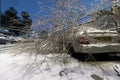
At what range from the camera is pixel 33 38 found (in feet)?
22.2

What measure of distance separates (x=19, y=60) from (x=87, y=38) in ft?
7.59

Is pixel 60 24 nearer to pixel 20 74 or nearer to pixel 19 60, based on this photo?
pixel 19 60

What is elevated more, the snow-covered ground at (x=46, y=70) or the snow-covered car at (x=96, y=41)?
the snow-covered car at (x=96, y=41)

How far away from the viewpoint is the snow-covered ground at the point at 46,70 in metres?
4.44

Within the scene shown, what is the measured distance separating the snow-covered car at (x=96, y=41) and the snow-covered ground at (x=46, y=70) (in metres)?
1.19

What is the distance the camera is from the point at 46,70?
487cm

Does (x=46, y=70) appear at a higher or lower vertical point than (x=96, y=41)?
lower

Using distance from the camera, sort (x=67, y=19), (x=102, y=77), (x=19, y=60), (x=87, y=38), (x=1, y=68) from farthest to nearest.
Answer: (x=87, y=38)
(x=67, y=19)
(x=19, y=60)
(x=1, y=68)
(x=102, y=77)

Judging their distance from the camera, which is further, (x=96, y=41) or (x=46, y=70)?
(x=96, y=41)

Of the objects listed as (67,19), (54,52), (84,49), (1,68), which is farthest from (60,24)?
(1,68)

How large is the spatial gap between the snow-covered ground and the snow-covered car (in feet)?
3.91

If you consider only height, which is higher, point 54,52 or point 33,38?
point 33,38

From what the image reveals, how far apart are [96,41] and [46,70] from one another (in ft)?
9.37

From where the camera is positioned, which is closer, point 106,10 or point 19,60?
point 19,60
